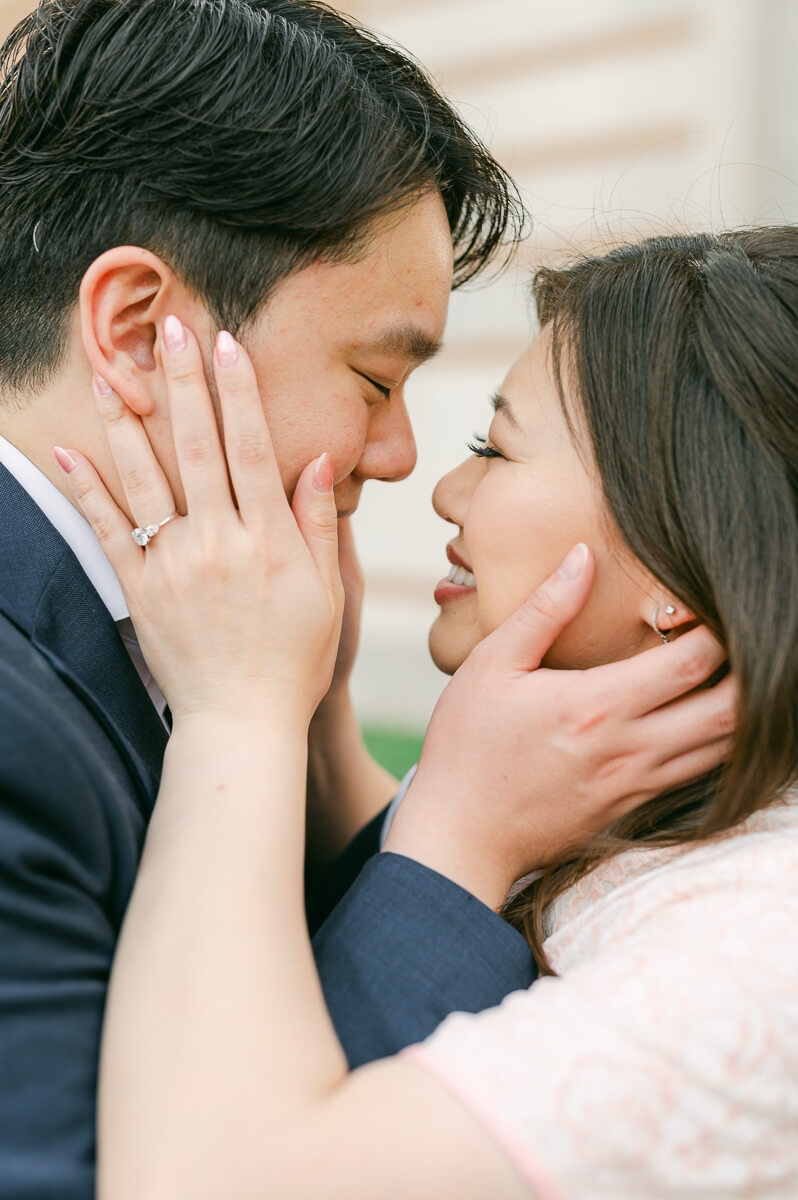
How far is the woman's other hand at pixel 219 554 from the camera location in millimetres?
1176

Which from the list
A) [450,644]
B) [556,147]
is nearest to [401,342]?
[450,644]

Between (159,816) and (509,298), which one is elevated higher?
(509,298)

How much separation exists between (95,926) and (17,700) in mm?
231

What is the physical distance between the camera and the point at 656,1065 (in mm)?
832

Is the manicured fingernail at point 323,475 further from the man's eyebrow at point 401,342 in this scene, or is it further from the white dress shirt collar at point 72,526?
the white dress shirt collar at point 72,526

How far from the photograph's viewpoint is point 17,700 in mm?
952

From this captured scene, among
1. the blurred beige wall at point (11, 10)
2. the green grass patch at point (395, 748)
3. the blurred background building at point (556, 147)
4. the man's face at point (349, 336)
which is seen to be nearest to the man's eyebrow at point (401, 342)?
the man's face at point (349, 336)

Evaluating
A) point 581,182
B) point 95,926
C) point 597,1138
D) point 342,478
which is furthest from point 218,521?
point 581,182

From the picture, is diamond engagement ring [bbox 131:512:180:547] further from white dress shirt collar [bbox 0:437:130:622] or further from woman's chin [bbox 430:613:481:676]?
woman's chin [bbox 430:613:481:676]

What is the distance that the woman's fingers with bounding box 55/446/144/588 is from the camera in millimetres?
1263

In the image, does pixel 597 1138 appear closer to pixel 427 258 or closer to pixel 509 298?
pixel 427 258

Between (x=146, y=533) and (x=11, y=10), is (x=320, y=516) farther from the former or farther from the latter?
(x=11, y=10)

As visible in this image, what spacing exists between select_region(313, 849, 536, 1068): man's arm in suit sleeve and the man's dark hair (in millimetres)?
734

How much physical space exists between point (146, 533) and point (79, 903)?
48cm
